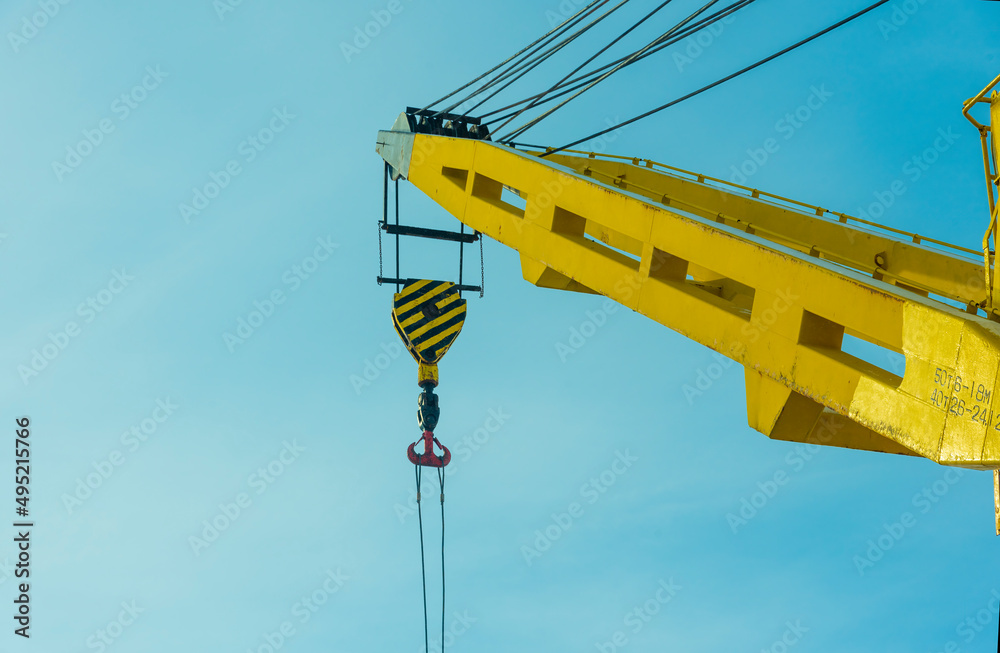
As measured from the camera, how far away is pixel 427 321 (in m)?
10.1

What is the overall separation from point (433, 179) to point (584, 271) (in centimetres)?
243

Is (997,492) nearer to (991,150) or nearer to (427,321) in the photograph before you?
(991,150)

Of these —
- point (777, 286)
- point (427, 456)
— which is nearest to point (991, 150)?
point (777, 286)

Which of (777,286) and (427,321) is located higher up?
(777,286)

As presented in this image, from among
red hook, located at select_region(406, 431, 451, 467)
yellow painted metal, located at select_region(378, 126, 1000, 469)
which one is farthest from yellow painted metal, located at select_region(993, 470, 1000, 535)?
red hook, located at select_region(406, 431, 451, 467)

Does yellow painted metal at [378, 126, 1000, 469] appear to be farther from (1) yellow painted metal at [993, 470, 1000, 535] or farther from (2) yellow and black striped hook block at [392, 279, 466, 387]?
(2) yellow and black striped hook block at [392, 279, 466, 387]

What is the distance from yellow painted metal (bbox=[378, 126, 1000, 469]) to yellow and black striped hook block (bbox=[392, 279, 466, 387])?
1.75 metres

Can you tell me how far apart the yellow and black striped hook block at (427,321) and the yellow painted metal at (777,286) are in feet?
5.73

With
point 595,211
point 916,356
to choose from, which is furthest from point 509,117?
point 916,356

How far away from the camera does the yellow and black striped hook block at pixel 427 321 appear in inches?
393

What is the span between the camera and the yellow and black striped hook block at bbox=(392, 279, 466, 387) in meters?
9.98

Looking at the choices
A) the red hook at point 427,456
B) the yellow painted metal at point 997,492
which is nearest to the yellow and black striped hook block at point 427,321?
the red hook at point 427,456

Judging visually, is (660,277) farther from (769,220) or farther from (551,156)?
(551,156)

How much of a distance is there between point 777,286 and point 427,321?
5.36 meters
